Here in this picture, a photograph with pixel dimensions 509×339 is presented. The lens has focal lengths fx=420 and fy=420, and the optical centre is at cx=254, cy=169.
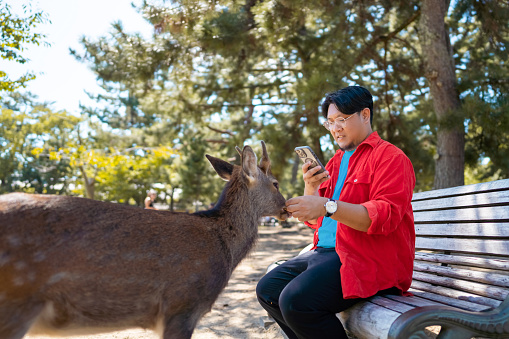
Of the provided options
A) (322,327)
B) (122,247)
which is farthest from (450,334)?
(122,247)

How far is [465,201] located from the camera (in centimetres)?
390

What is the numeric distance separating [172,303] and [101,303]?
46 cm

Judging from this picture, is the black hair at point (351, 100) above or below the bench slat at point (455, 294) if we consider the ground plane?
above

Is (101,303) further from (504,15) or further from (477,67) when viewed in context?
(477,67)

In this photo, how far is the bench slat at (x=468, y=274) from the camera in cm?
304

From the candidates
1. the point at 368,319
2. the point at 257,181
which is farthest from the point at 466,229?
the point at 257,181

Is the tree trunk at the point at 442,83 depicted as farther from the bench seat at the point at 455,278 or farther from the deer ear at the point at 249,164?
the deer ear at the point at 249,164

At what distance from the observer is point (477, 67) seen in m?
11.2

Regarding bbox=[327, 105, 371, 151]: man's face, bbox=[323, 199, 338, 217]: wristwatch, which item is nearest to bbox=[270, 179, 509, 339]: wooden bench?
bbox=[323, 199, 338, 217]: wristwatch

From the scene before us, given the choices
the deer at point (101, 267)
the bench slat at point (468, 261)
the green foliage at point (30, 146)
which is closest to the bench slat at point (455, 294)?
the bench slat at point (468, 261)

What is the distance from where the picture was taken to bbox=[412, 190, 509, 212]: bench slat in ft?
11.3

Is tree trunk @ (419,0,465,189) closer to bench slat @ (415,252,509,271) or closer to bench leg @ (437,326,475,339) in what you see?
bench slat @ (415,252,509,271)

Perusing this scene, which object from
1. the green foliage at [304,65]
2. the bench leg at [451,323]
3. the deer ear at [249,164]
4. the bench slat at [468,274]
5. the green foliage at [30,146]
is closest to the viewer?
the bench leg at [451,323]

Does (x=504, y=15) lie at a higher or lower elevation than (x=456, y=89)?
higher
